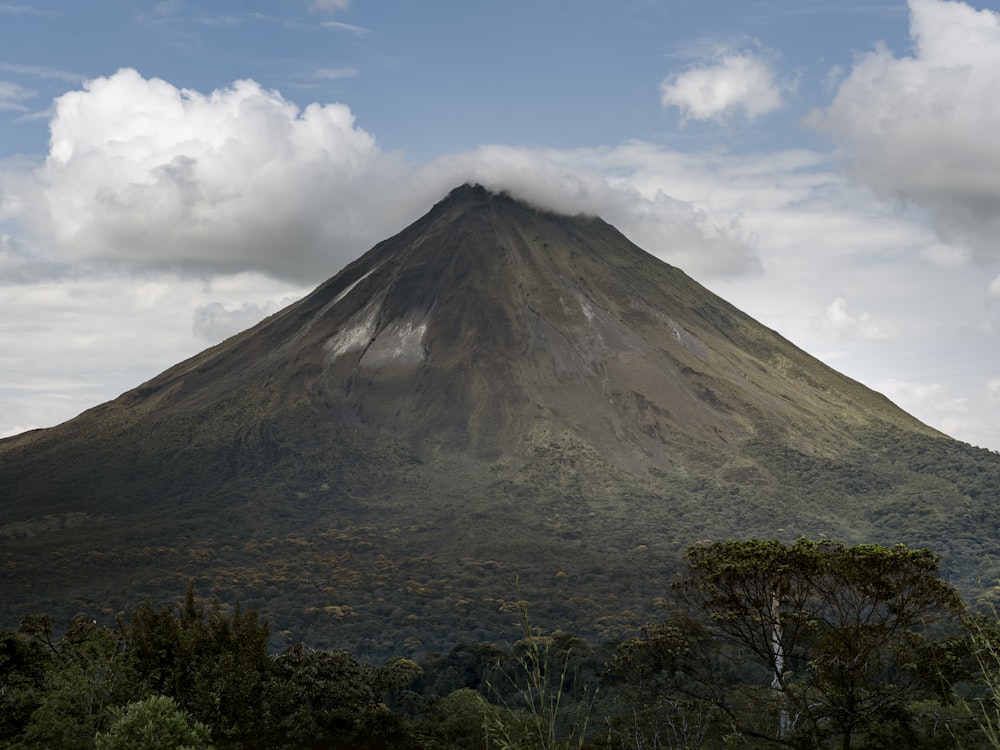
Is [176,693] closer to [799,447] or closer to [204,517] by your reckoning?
[204,517]

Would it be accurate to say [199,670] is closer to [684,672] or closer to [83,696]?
[83,696]

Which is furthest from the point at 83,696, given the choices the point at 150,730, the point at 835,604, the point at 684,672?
the point at 835,604

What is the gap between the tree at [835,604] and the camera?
1057 inches

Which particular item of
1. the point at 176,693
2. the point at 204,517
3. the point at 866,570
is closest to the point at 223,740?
the point at 176,693

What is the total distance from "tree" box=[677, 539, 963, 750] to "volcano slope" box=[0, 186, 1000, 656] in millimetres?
72599

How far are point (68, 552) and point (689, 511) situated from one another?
295 feet

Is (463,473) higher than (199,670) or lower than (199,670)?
higher

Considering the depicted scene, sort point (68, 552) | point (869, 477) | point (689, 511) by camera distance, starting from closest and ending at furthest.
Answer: point (68, 552)
point (689, 511)
point (869, 477)

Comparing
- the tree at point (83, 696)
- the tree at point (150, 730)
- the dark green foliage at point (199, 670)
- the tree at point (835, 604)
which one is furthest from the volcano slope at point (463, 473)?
the tree at point (150, 730)

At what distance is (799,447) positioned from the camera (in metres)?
169

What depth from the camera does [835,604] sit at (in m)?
29.2

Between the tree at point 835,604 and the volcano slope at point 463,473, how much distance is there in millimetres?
72599

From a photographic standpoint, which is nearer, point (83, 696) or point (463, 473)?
point (83, 696)

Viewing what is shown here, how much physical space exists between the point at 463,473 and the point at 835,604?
434 feet
